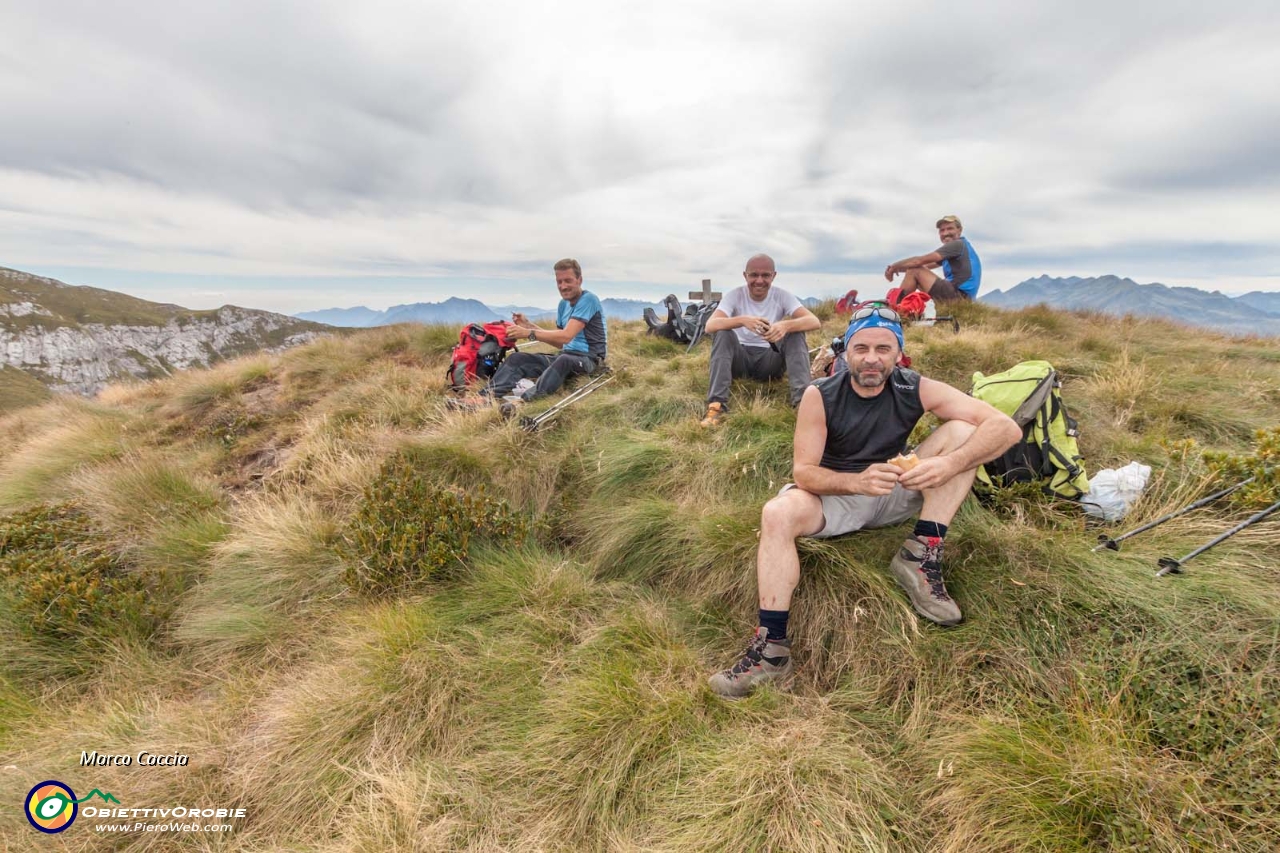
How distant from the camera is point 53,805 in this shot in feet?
7.43

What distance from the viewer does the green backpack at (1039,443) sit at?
3.24 meters

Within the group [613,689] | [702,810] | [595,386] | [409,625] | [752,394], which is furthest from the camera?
[595,386]

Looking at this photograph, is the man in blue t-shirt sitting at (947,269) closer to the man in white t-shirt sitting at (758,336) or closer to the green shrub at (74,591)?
the man in white t-shirt sitting at (758,336)

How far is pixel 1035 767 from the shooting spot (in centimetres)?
187

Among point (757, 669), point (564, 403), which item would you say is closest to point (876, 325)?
point (757, 669)

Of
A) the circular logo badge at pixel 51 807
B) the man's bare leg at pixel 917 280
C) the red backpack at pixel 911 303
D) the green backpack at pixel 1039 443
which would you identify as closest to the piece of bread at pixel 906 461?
the green backpack at pixel 1039 443

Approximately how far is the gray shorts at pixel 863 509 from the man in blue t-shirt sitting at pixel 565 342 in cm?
435

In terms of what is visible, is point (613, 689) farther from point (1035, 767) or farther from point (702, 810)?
point (1035, 767)

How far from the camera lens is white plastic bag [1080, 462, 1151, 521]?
3.07 metres

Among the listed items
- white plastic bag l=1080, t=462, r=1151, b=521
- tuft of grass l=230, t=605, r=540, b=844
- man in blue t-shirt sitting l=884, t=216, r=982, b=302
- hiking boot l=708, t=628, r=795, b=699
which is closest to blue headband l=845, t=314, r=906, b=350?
white plastic bag l=1080, t=462, r=1151, b=521

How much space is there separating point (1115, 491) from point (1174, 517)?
0.43m

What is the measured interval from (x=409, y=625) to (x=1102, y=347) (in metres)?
9.02

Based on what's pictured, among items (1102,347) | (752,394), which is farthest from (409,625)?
(1102,347)

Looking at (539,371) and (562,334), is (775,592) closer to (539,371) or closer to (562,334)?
(562,334)
